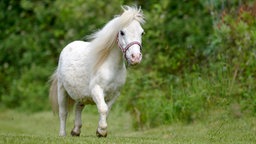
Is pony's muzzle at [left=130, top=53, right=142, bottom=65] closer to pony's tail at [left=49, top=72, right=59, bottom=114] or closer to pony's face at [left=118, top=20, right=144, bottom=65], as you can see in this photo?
pony's face at [left=118, top=20, right=144, bottom=65]

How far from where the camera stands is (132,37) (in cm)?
972

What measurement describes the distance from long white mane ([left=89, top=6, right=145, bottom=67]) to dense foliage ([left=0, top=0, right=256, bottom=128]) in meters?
2.66

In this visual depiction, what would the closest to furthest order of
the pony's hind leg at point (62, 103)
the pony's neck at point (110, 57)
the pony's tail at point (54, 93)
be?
the pony's neck at point (110, 57), the pony's hind leg at point (62, 103), the pony's tail at point (54, 93)

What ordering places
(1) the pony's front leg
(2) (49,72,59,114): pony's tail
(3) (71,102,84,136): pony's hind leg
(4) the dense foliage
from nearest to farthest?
(1) the pony's front leg, (3) (71,102,84,136): pony's hind leg, (2) (49,72,59,114): pony's tail, (4) the dense foliage

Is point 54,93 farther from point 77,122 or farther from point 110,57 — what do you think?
point 110,57

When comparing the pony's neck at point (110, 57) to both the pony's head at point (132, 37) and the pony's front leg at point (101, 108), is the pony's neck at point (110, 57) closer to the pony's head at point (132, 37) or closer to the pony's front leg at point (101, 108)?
the pony's head at point (132, 37)

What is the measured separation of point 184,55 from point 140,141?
6.34m

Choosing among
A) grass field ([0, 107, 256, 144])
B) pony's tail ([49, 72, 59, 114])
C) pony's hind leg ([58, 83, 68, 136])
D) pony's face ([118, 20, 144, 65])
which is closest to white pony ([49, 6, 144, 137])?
pony's face ([118, 20, 144, 65])

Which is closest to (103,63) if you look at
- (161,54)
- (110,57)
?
(110,57)

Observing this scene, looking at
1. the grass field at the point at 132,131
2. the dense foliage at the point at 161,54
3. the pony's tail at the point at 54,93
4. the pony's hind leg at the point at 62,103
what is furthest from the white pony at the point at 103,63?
the dense foliage at the point at 161,54

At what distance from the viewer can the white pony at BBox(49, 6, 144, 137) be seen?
973cm

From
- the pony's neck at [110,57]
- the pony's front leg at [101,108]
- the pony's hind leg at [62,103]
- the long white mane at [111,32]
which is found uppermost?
the long white mane at [111,32]

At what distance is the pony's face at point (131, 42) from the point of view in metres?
9.49

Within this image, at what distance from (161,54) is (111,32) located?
270 inches
